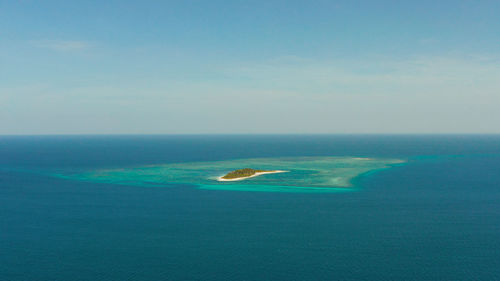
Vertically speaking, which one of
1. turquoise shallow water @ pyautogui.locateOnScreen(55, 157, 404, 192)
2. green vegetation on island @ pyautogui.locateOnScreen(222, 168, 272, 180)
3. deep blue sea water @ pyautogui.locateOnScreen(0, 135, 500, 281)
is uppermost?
green vegetation on island @ pyautogui.locateOnScreen(222, 168, 272, 180)

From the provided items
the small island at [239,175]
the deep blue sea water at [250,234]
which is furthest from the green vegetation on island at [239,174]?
the deep blue sea water at [250,234]

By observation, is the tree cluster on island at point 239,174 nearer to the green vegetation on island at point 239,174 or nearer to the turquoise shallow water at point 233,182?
the green vegetation on island at point 239,174

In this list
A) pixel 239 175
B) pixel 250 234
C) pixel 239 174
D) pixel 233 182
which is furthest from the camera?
pixel 239 174

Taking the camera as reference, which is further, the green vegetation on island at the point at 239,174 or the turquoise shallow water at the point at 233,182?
the green vegetation on island at the point at 239,174

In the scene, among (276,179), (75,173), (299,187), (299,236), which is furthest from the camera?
(75,173)

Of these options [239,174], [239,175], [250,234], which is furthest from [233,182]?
[250,234]

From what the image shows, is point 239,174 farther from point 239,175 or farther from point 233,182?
point 233,182

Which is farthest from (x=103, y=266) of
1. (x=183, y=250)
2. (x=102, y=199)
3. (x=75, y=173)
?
(x=75, y=173)

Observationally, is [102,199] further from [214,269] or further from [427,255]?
[427,255]

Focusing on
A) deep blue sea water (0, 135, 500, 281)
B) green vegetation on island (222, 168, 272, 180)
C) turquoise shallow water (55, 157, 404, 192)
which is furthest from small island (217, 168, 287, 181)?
deep blue sea water (0, 135, 500, 281)

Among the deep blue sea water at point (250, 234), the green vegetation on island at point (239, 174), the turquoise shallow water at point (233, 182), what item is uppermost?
the green vegetation on island at point (239, 174)

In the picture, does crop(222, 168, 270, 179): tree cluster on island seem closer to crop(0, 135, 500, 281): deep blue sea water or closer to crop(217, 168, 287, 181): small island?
crop(217, 168, 287, 181): small island
